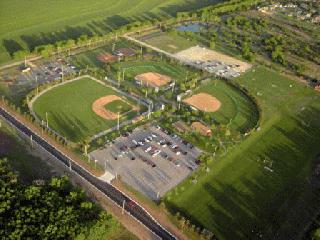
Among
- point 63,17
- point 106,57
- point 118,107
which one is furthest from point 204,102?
point 63,17

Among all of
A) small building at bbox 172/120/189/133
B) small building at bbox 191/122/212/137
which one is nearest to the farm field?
small building at bbox 172/120/189/133

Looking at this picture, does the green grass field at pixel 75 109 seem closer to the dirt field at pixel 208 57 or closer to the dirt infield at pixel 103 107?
the dirt infield at pixel 103 107

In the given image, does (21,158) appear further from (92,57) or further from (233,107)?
(233,107)

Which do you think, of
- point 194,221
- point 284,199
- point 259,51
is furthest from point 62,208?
point 259,51

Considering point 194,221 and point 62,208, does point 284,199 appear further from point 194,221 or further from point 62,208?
point 62,208

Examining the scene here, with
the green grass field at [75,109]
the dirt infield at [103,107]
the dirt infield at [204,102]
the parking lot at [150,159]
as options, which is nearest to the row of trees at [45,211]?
the parking lot at [150,159]

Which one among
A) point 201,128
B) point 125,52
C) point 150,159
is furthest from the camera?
point 125,52

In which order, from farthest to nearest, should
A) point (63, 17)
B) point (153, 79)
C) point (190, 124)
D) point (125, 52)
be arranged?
1. point (63, 17)
2. point (125, 52)
3. point (153, 79)
4. point (190, 124)

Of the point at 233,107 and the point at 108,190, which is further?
the point at 233,107

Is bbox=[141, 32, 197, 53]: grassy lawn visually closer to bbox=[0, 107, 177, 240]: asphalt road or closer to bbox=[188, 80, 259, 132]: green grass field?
bbox=[188, 80, 259, 132]: green grass field
